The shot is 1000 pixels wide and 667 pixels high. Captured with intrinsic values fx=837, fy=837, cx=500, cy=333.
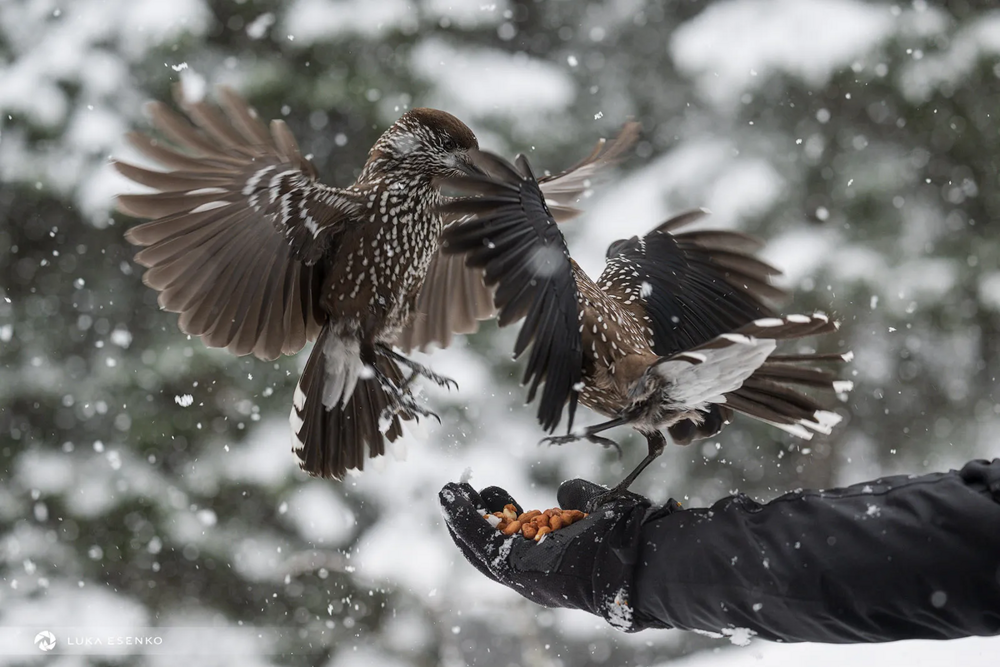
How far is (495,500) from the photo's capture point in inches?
103

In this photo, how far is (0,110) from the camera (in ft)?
14.5

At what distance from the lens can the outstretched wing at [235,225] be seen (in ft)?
7.06

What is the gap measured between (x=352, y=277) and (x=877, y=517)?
60.4 inches

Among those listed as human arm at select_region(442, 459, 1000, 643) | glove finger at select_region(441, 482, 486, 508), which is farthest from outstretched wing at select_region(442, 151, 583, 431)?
glove finger at select_region(441, 482, 486, 508)

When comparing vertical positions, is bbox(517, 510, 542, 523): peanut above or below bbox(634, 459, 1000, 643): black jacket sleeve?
above

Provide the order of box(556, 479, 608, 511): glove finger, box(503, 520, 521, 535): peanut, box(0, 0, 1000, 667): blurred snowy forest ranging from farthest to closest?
box(0, 0, 1000, 667): blurred snowy forest → box(556, 479, 608, 511): glove finger → box(503, 520, 521, 535): peanut

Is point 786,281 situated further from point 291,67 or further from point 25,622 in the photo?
point 25,622

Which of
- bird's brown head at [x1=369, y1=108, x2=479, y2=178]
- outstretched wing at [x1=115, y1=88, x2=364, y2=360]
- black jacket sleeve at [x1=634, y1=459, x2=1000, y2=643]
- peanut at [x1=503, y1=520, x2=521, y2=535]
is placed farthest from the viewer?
bird's brown head at [x1=369, y1=108, x2=479, y2=178]

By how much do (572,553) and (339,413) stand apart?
3.52ft

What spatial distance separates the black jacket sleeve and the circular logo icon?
162 inches

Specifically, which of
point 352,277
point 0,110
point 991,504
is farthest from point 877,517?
point 0,110

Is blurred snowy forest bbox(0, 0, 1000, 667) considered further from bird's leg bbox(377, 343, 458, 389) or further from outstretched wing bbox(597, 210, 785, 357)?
outstretched wing bbox(597, 210, 785, 357)

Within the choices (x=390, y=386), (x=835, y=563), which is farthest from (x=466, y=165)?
(x=835, y=563)

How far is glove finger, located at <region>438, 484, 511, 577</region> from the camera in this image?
2217 mm
